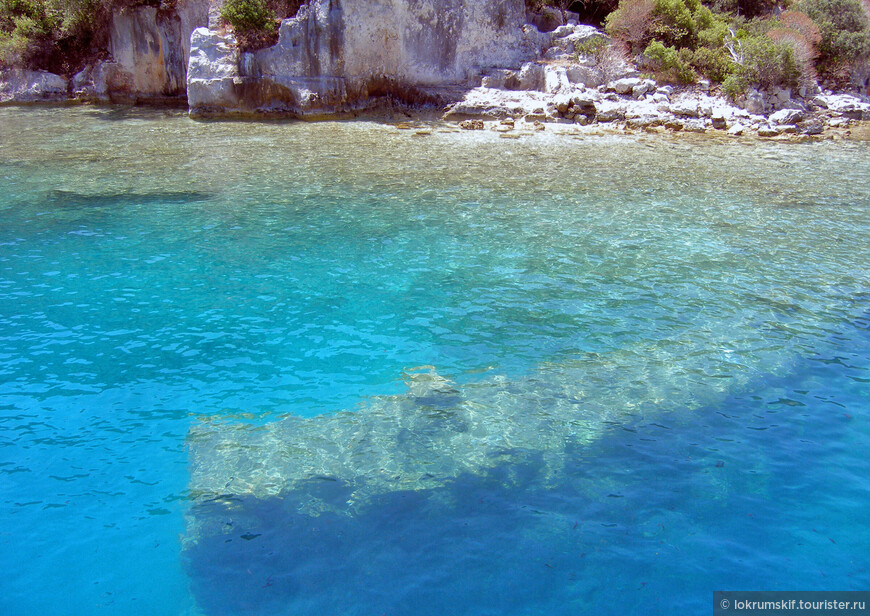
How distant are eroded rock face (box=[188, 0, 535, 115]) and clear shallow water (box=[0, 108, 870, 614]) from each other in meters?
10.1

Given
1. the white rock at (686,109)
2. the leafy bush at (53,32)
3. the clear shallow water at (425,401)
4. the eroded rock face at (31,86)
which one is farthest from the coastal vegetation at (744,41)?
the eroded rock face at (31,86)

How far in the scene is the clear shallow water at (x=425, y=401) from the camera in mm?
4719

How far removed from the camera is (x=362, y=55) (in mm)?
22625

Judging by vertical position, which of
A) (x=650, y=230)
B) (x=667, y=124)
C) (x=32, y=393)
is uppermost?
(x=667, y=124)

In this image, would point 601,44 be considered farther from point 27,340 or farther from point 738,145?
point 27,340

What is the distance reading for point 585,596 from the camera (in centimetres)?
448

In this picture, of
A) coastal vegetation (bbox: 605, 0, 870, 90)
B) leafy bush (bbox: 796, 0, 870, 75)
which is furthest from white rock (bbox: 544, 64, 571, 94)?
leafy bush (bbox: 796, 0, 870, 75)

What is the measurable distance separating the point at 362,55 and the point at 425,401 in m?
19.4

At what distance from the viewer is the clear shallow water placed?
15.5ft

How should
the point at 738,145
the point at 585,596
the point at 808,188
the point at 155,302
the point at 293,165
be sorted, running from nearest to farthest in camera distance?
the point at 585,596
the point at 155,302
the point at 808,188
the point at 293,165
the point at 738,145

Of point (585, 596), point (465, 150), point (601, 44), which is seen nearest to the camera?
point (585, 596)

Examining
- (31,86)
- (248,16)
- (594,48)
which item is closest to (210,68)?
(248,16)

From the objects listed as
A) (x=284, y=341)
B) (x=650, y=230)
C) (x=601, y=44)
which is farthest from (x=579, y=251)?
(x=601, y=44)

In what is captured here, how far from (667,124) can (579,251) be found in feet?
43.9
